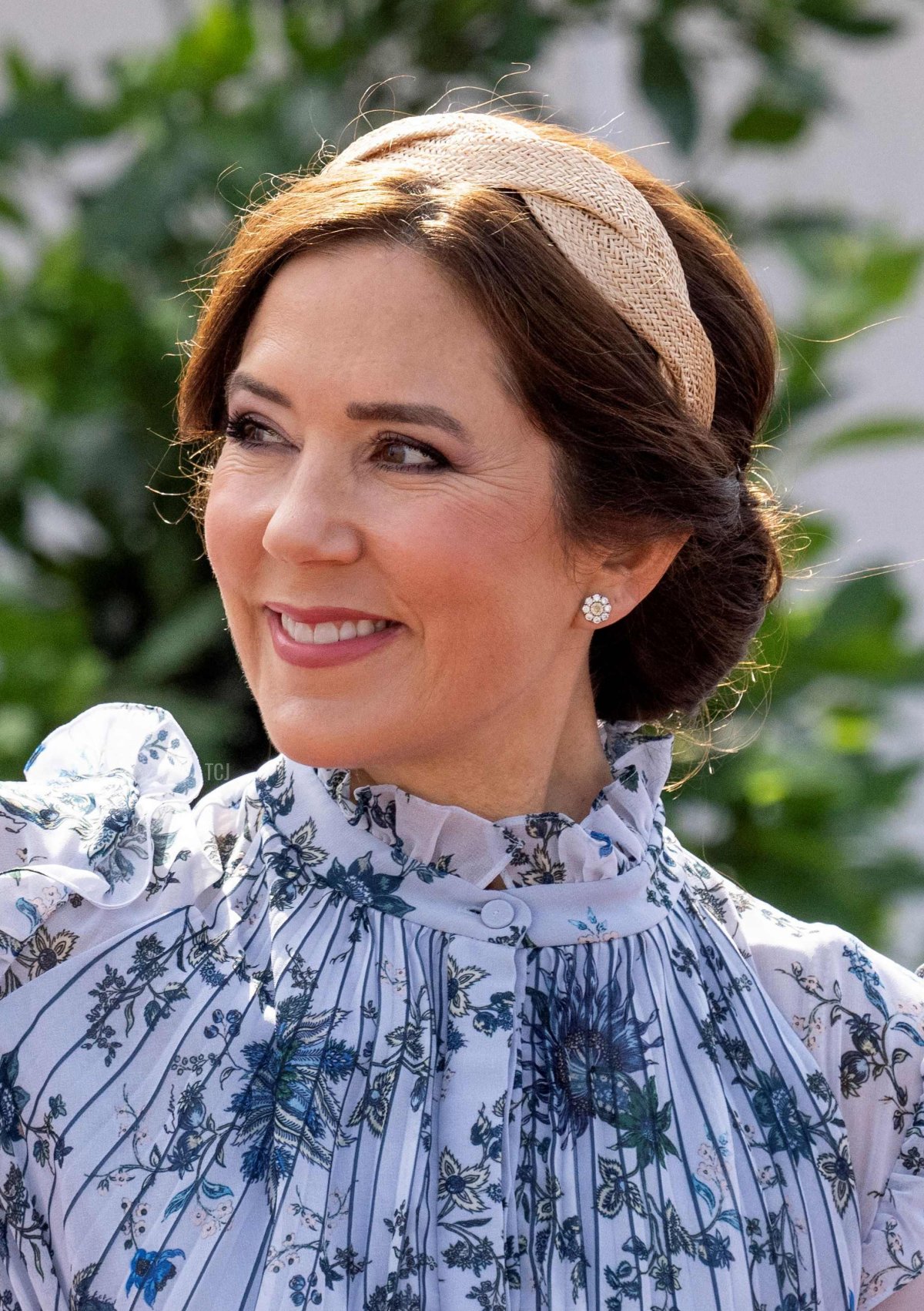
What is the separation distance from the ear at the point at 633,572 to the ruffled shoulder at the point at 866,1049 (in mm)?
318

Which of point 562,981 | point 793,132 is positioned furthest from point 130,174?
point 562,981

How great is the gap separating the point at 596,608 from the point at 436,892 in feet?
1.01

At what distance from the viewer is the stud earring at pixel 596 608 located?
1.60 metres

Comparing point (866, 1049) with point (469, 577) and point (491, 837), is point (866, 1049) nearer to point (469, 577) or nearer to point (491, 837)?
point (491, 837)

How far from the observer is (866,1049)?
5.42 feet

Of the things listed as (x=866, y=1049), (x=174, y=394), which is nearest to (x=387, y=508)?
(x=866, y=1049)

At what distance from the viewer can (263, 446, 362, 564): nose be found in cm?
140

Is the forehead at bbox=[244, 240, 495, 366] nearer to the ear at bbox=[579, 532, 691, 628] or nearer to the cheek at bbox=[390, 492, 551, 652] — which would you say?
the cheek at bbox=[390, 492, 551, 652]

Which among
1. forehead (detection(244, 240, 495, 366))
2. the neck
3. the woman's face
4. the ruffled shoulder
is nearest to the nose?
the woman's face

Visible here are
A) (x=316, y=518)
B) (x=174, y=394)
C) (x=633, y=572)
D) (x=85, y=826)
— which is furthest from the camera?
(x=174, y=394)

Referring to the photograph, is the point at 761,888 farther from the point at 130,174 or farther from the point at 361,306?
the point at 361,306

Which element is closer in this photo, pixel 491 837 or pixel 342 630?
pixel 342 630

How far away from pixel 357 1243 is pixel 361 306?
79cm

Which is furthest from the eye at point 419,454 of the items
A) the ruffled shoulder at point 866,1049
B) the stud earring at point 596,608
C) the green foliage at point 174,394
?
the green foliage at point 174,394
